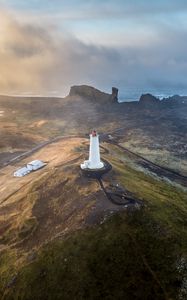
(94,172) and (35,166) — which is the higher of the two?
(94,172)

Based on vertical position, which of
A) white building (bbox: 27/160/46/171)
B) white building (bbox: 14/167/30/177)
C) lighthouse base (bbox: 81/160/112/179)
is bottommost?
white building (bbox: 14/167/30/177)

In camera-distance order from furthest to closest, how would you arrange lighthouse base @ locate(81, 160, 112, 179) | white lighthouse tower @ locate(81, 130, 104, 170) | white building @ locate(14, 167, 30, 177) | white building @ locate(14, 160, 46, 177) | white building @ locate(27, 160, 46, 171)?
white building @ locate(27, 160, 46, 171) → white building @ locate(14, 160, 46, 177) → white building @ locate(14, 167, 30, 177) → lighthouse base @ locate(81, 160, 112, 179) → white lighthouse tower @ locate(81, 130, 104, 170)

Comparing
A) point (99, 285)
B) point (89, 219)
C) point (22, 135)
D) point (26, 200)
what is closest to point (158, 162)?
point (22, 135)

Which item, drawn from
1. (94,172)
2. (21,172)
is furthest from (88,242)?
(21,172)

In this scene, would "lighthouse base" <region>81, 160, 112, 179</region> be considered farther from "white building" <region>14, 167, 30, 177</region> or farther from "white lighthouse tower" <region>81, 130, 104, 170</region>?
"white building" <region>14, 167, 30, 177</region>

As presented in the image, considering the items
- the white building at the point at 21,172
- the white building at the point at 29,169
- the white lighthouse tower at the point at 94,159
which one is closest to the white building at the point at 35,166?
the white building at the point at 29,169

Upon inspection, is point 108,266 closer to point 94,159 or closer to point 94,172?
point 94,172

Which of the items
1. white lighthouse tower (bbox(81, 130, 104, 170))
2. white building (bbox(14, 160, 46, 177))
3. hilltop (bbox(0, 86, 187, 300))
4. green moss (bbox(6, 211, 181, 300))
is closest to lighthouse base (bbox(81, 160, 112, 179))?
white lighthouse tower (bbox(81, 130, 104, 170))

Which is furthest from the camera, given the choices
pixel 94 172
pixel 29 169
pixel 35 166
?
pixel 35 166

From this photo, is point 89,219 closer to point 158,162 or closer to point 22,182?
point 22,182

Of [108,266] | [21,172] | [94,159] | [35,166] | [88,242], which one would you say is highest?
[94,159]

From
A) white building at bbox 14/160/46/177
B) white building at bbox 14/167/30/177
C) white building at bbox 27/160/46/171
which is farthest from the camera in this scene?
white building at bbox 27/160/46/171
